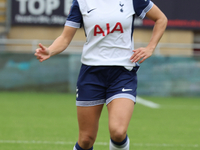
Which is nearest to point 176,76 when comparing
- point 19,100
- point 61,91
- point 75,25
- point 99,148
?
point 61,91

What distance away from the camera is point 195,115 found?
30.6 ft

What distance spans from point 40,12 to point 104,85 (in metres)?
12.7

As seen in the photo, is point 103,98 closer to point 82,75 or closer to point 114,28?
point 82,75

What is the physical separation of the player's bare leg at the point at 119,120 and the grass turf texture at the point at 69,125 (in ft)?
5.97

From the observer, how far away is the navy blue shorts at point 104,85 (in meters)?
3.89

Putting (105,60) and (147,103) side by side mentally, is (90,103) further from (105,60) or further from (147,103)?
(147,103)

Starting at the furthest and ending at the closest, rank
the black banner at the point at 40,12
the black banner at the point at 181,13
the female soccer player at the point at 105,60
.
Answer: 1. the black banner at the point at 181,13
2. the black banner at the point at 40,12
3. the female soccer player at the point at 105,60

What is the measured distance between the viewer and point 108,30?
3.88 meters

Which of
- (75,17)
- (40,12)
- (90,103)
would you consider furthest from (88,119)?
(40,12)

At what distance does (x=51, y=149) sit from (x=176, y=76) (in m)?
8.16

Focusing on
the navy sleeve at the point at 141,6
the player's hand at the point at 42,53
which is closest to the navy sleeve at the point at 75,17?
the player's hand at the point at 42,53

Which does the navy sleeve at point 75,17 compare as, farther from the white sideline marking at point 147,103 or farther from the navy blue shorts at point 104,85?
the white sideline marking at point 147,103

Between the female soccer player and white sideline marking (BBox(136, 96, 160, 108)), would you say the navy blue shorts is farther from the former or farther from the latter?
white sideline marking (BBox(136, 96, 160, 108))

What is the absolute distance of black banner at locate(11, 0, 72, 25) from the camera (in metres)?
16.1
